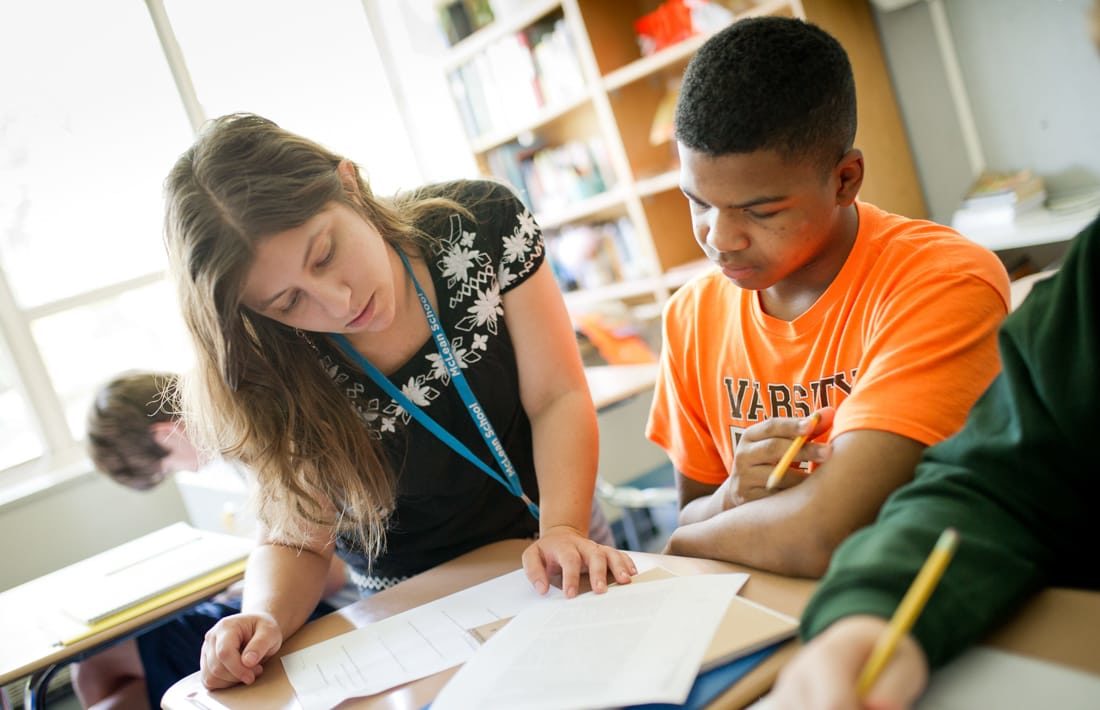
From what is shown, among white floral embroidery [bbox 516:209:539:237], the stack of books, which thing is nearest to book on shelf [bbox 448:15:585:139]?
the stack of books

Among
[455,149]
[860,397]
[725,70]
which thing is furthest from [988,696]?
[455,149]

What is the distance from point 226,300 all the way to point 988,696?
3.16 ft

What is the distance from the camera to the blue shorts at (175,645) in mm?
2256

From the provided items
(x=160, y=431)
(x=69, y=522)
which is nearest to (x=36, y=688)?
(x=160, y=431)

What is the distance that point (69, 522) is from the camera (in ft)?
14.0

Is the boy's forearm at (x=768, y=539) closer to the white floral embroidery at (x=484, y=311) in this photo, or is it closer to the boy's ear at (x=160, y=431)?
the white floral embroidery at (x=484, y=311)

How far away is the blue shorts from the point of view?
7.40 feet

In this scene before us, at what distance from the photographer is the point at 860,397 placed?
94 cm

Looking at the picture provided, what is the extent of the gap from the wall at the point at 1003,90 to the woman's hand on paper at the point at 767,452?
203cm

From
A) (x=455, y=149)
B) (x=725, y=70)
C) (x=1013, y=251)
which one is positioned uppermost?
(x=455, y=149)

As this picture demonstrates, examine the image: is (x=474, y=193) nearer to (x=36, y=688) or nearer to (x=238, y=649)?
(x=238, y=649)

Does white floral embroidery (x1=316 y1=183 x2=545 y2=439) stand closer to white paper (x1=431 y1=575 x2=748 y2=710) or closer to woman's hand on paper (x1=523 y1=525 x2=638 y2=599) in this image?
woman's hand on paper (x1=523 y1=525 x2=638 y2=599)

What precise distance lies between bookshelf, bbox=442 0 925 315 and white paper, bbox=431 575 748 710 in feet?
7.38

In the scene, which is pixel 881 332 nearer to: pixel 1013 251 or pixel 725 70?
pixel 725 70
